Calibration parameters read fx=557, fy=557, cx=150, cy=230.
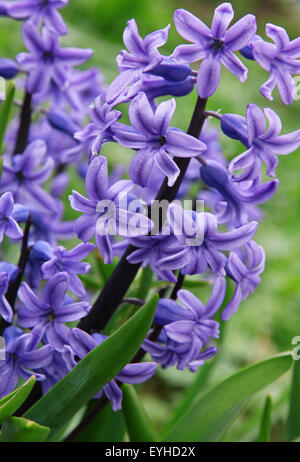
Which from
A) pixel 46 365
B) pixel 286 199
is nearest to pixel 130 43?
pixel 46 365

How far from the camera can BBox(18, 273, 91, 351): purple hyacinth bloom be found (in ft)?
2.88

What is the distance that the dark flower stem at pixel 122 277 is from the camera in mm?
878

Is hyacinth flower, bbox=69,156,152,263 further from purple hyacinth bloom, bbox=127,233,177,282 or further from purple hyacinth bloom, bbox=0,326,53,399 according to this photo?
purple hyacinth bloom, bbox=0,326,53,399

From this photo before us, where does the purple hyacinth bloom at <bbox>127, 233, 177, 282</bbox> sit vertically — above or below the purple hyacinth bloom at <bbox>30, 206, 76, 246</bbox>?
above

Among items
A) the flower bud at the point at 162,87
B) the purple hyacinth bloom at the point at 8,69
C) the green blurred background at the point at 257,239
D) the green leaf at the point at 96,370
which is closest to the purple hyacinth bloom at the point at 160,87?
the flower bud at the point at 162,87

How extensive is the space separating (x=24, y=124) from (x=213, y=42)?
1.78 feet

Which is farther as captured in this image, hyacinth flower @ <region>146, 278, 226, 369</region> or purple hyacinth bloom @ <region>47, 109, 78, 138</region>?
purple hyacinth bloom @ <region>47, 109, 78, 138</region>

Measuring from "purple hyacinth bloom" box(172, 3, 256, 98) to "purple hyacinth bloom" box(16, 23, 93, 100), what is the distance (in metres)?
0.42

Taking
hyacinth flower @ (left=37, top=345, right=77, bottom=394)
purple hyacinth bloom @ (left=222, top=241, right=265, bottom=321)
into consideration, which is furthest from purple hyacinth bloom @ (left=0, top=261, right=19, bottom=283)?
purple hyacinth bloom @ (left=222, top=241, right=265, bottom=321)

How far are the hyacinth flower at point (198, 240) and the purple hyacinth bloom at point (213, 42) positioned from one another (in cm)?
18

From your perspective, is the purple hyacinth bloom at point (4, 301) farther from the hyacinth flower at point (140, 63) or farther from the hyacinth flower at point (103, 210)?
the hyacinth flower at point (140, 63)

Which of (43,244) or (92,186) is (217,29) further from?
(43,244)

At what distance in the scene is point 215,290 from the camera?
901mm

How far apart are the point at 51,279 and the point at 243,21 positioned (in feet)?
1.57
